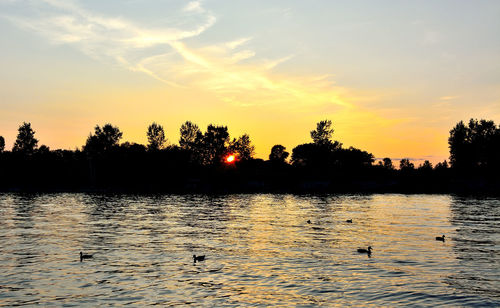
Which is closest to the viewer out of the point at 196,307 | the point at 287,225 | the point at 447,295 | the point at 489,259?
the point at 196,307

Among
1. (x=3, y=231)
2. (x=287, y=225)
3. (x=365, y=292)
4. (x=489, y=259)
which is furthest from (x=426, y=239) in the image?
(x=3, y=231)

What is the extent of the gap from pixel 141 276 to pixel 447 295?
67.3ft

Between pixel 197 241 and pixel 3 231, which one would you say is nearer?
pixel 197 241

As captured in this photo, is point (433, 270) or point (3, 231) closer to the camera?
point (433, 270)

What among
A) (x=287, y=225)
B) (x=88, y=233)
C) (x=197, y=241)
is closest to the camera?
(x=197, y=241)

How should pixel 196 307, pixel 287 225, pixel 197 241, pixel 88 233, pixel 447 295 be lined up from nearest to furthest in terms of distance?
pixel 196 307 < pixel 447 295 < pixel 197 241 < pixel 88 233 < pixel 287 225

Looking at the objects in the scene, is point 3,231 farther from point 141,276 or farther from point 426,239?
point 426,239

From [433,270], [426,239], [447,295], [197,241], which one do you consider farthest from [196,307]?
[426,239]

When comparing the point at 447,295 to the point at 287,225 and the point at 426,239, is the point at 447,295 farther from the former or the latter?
the point at 287,225

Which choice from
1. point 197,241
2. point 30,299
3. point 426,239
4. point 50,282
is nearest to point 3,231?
point 197,241

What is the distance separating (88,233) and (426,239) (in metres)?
40.4

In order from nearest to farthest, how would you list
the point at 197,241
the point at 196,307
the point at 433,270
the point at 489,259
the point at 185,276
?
the point at 196,307, the point at 185,276, the point at 433,270, the point at 489,259, the point at 197,241

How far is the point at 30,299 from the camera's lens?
84.8ft

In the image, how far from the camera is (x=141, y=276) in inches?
1240
